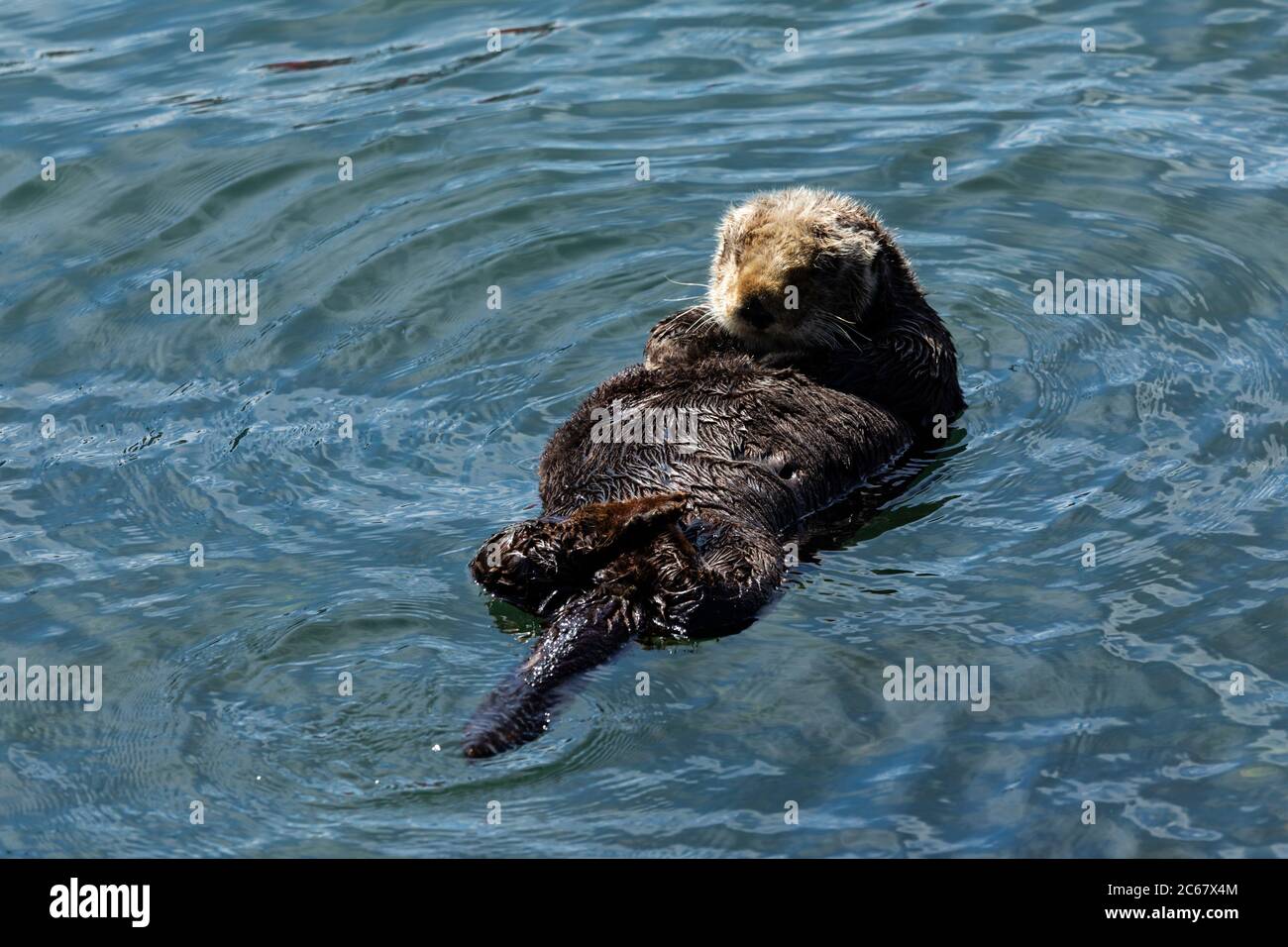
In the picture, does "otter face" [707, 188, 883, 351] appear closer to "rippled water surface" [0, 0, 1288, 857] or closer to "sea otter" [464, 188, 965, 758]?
"sea otter" [464, 188, 965, 758]

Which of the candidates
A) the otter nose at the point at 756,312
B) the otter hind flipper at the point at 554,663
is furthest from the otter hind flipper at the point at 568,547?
the otter nose at the point at 756,312

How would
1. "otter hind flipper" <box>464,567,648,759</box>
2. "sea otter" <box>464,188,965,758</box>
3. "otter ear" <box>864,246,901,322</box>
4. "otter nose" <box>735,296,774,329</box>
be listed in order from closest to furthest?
1. "otter hind flipper" <box>464,567,648,759</box>
2. "sea otter" <box>464,188,965,758</box>
3. "otter nose" <box>735,296,774,329</box>
4. "otter ear" <box>864,246,901,322</box>

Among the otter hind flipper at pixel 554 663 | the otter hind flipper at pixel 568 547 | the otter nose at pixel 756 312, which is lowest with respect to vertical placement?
the otter hind flipper at pixel 554 663

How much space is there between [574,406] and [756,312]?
1.07m

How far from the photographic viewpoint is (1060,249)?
7758mm

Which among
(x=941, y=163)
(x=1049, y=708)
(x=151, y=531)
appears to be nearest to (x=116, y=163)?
(x=151, y=531)

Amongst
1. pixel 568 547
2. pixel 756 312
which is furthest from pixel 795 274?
pixel 568 547

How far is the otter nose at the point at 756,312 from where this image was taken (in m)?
5.80

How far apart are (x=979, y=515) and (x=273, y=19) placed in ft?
22.3

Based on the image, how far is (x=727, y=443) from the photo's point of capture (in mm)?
5395

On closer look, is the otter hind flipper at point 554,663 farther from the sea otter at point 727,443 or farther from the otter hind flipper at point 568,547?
the otter hind flipper at point 568,547

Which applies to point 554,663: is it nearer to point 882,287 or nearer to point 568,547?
point 568,547

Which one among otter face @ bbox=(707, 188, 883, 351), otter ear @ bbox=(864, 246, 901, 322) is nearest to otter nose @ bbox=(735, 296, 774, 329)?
otter face @ bbox=(707, 188, 883, 351)

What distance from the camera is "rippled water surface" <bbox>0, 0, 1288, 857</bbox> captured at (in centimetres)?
428
